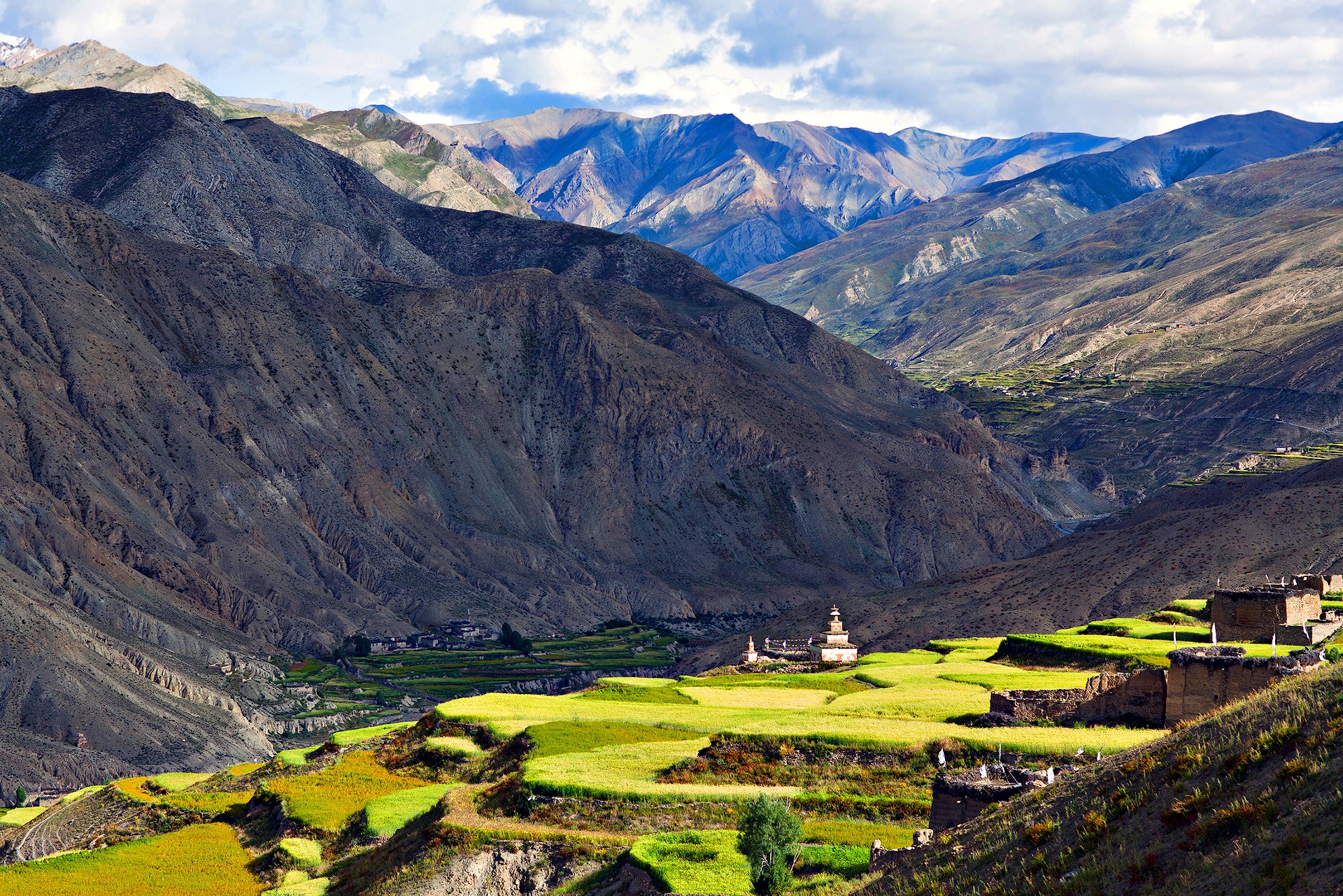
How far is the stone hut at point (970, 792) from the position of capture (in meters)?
28.1

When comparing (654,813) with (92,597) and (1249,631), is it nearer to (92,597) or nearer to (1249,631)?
(1249,631)

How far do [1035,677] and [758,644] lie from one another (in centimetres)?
6835

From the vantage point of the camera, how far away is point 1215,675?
125 feet

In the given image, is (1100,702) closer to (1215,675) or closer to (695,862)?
(1215,675)

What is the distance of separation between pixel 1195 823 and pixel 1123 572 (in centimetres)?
8666

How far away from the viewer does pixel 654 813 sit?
3725cm

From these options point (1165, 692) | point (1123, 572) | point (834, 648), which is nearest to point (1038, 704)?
point (1165, 692)

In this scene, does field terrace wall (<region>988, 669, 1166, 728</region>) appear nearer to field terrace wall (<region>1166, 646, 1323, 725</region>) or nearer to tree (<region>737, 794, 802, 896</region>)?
field terrace wall (<region>1166, 646, 1323, 725</region>)

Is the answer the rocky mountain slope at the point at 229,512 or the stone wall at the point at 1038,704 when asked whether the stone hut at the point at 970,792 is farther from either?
the rocky mountain slope at the point at 229,512

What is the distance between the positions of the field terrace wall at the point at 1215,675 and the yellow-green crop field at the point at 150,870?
82.1 ft

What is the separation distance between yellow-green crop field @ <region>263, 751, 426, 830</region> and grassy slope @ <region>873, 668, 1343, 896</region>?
26.7 m

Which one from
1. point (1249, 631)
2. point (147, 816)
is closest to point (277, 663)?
point (147, 816)

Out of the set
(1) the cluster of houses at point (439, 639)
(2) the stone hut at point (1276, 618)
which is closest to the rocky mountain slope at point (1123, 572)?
(1) the cluster of houses at point (439, 639)

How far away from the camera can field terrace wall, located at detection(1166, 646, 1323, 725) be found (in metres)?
35.7
